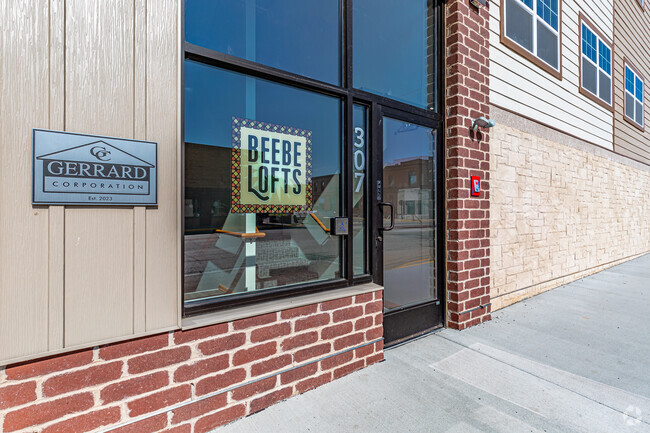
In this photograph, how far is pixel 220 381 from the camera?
1.95 m

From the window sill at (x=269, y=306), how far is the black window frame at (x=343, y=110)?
3 cm

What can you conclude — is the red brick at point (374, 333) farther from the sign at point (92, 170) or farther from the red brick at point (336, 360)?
the sign at point (92, 170)

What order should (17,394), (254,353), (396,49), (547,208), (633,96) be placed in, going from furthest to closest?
(633,96), (547,208), (396,49), (254,353), (17,394)

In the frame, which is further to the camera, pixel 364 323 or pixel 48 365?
pixel 364 323

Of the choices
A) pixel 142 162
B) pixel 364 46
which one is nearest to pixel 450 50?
pixel 364 46

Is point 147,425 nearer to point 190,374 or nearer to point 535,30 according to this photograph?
point 190,374

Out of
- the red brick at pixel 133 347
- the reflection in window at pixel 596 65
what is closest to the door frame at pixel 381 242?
the red brick at pixel 133 347

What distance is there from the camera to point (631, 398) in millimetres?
2266

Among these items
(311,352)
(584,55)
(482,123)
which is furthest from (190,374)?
(584,55)

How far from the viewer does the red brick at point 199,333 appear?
181 cm

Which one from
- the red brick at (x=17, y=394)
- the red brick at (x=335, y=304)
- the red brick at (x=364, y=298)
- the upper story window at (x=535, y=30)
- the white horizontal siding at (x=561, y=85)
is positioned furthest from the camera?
the upper story window at (x=535, y=30)

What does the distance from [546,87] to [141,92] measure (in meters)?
5.78

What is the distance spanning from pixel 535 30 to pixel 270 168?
502 centimetres

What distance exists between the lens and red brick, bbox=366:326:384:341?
2686 millimetres
